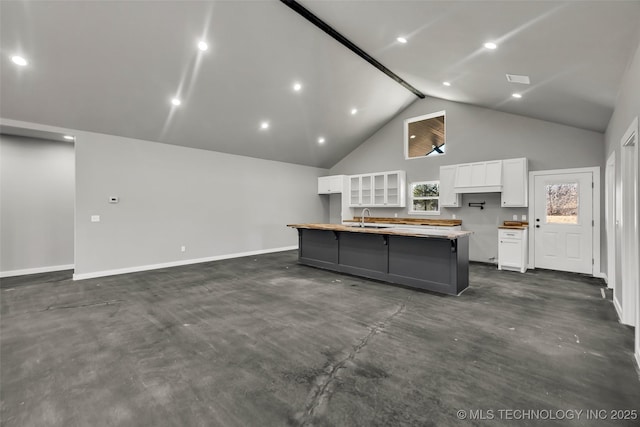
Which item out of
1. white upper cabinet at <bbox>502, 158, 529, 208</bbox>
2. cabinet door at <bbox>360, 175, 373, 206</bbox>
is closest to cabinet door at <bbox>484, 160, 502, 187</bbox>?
white upper cabinet at <bbox>502, 158, 529, 208</bbox>

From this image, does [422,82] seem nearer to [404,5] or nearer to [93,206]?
[404,5]

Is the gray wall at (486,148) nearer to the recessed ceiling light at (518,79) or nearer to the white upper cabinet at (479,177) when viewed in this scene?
the white upper cabinet at (479,177)

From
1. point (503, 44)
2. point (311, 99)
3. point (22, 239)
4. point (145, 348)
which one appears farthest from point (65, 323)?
point (503, 44)

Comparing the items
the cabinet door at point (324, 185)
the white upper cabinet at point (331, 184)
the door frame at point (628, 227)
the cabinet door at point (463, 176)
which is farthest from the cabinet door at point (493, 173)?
the cabinet door at point (324, 185)

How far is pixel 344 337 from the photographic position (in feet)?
8.60

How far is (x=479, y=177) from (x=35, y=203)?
8.99m

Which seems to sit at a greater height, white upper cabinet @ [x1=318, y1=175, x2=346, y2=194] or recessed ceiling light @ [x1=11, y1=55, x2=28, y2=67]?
recessed ceiling light @ [x1=11, y1=55, x2=28, y2=67]

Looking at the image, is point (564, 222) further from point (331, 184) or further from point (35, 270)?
point (35, 270)

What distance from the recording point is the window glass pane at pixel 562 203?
5.07 m

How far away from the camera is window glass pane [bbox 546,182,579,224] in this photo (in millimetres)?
5074

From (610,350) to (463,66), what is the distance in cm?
373

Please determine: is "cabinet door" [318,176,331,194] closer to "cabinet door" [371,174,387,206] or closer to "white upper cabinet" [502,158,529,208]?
"cabinet door" [371,174,387,206]

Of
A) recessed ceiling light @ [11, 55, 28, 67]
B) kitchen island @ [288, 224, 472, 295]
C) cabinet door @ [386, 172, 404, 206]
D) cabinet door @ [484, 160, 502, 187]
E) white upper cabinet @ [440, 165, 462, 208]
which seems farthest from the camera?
cabinet door @ [386, 172, 404, 206]

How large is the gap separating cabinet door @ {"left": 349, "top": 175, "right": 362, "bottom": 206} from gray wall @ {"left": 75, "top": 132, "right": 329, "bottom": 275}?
5.95 feet
